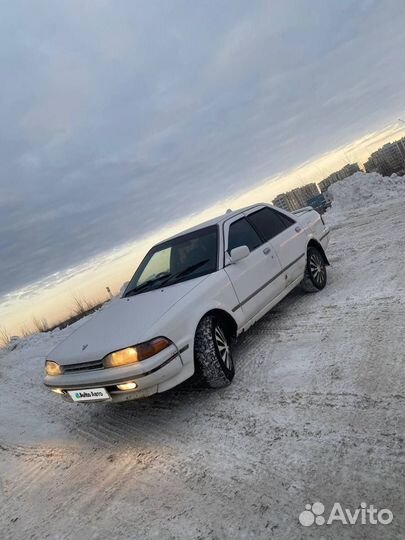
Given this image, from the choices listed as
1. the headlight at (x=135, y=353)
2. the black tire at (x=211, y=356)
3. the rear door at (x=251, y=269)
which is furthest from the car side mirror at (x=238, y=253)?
the headlight at (x=135, y=353)

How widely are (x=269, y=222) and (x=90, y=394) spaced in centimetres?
345

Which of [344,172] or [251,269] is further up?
[344,172]

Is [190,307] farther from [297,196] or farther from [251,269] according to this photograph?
[297,196]

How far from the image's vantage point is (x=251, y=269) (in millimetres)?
5156

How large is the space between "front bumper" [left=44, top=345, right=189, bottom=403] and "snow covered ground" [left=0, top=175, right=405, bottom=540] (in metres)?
0.44

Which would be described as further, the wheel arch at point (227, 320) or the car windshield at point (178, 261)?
the car windshield at point (178, 261)

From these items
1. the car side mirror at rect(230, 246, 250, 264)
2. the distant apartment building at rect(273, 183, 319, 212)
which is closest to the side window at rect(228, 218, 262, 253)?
the car side mirror at rect(230, 246, 250, 264)

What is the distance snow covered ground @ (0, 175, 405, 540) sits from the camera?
2.58 m

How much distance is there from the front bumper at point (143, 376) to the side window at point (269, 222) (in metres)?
2.45

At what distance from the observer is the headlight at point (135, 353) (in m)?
3.68

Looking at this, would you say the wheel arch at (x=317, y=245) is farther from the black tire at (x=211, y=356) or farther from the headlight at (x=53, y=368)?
the headlight at (x=53, y=368)

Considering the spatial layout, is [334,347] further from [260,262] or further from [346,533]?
[346,533]

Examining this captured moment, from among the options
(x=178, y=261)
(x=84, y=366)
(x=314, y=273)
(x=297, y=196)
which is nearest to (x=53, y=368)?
(x=84, y=366)
